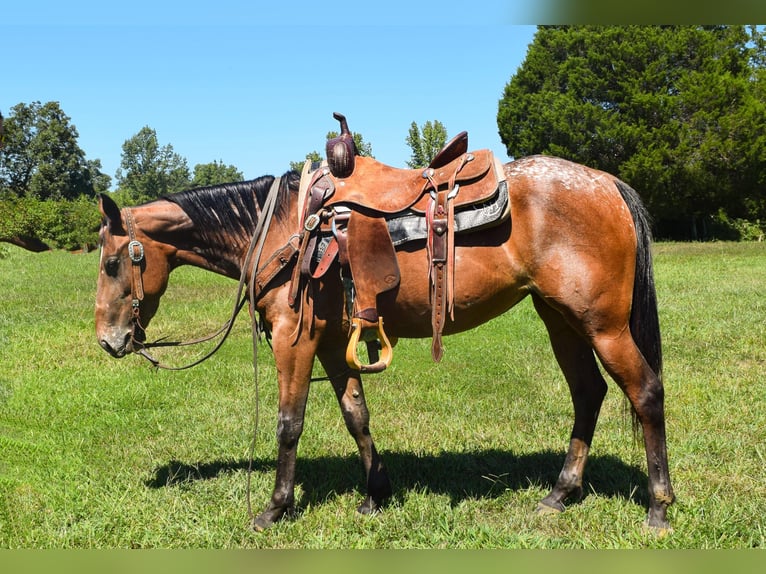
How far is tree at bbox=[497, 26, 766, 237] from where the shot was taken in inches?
979

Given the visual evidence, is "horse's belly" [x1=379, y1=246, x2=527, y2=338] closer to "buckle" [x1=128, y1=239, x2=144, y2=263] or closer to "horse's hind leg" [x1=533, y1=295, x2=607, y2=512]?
"horse's hind leg" [x1=533, y1=295, x2=607, y2=512]

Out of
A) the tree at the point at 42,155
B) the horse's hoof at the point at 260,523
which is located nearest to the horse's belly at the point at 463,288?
the horse's hoof at the point at 260,523

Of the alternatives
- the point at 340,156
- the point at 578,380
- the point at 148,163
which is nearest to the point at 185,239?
the point at 340,156

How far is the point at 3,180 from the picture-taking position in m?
45.0

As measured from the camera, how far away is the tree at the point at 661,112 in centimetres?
2486

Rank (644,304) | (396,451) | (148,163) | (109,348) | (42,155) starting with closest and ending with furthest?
1. (644,304)
2. (109,348)
3. (396,451)
4. (42,155)
5. (148,163)

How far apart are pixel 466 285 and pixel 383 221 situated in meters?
0.58

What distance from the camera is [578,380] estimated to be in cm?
394

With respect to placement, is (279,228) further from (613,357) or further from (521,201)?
(613,357)

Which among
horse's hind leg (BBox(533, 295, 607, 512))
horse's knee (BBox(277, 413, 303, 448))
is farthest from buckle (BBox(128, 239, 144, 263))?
horse's hind leg (BBox(533, 295, 607, 512))

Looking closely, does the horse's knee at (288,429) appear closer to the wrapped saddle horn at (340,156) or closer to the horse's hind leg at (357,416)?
the horse's hind leg at (357,416)

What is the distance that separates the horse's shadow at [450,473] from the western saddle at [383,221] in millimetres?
1074

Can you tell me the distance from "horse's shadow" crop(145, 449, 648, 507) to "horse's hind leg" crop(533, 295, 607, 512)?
0.26m

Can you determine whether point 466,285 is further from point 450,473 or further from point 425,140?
point 425,140
